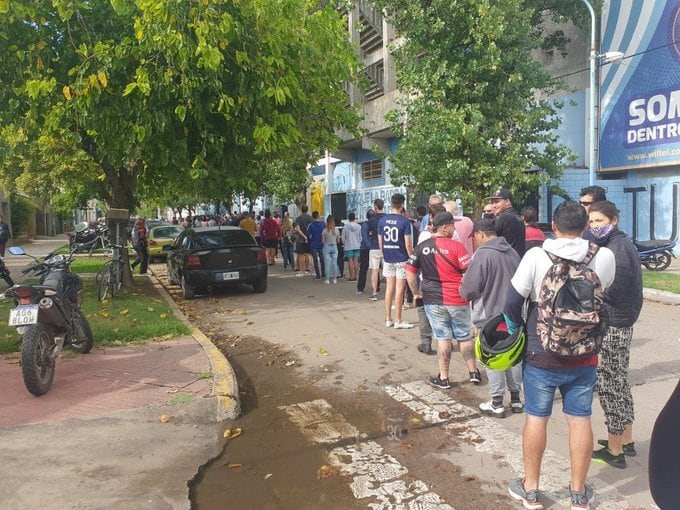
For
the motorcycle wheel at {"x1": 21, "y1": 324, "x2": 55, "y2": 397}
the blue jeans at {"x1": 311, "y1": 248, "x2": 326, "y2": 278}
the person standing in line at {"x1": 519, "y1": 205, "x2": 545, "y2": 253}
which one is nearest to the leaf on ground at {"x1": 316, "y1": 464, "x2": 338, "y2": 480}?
the motorcycle wheel at {"x1": 21, "y1": 324, "x2": 55, "y2": 397}

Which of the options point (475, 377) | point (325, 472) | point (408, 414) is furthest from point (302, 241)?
point (325, 472)

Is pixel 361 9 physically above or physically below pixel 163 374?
above

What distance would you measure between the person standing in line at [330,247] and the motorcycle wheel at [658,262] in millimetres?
7239

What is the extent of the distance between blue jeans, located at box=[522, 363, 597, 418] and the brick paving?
327 cm

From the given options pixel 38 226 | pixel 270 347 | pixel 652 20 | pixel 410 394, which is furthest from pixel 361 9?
pixel 38 226

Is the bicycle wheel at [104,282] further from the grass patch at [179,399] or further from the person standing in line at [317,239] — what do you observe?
the grass patch at [179,399]

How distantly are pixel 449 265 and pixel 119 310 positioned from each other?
6556 millimetres

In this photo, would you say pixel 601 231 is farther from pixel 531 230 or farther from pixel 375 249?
pixel 375 249

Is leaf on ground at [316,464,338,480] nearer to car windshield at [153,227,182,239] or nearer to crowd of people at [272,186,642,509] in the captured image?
crowd of people at [272,186,642,509]

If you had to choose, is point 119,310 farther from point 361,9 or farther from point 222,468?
point 361,9

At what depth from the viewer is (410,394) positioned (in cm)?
556

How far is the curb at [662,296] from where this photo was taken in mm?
9992

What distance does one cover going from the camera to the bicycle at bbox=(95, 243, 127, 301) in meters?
10.9

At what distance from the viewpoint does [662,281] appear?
37.6 ft
